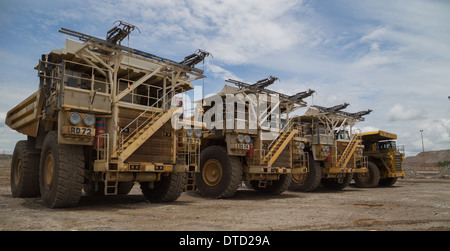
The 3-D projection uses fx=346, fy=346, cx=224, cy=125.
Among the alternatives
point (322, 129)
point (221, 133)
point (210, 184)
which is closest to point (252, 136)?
point (221, 133)

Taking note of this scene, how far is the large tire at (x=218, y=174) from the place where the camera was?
12281 mm

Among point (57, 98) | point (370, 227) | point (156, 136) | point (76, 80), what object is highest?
point (76, 80)

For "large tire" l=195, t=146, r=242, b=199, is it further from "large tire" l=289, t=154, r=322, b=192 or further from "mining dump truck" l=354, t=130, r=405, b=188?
"mining dump truck" l=354, t=130, r=405, b=188

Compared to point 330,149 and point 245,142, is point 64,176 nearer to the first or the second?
point 245,142

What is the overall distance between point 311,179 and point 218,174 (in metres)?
5.42

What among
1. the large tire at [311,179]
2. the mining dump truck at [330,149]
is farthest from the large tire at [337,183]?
the large tire at [311,179]

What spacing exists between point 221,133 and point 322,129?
7.52m

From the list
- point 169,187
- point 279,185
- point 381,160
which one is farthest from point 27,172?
point 381,160

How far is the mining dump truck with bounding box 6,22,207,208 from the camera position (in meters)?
8.37

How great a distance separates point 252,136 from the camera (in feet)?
43.5

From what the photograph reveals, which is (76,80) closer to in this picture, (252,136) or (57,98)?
(57,98)

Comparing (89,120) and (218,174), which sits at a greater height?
(89,120)

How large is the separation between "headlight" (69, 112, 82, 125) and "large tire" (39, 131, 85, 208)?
0.67 m

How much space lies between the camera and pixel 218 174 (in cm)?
1288
